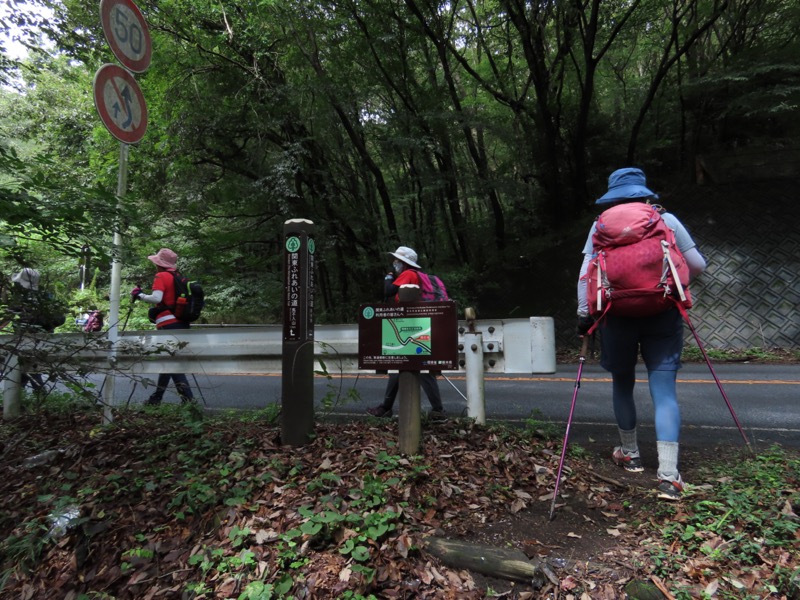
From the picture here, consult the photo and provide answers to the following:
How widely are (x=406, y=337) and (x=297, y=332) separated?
2.62 ft

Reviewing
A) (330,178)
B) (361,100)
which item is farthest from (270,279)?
(361,100)

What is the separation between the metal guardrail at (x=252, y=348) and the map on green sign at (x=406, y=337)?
1.95 feet

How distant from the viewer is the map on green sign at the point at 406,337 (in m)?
3.10

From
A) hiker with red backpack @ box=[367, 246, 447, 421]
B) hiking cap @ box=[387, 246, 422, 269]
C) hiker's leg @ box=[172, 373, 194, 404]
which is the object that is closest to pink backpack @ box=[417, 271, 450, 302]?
hiker with red backpack @ box=[367, 246, 447, 421]

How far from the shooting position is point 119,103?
3670mm

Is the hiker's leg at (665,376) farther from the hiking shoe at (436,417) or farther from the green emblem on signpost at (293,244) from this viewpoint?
the green emblem on signpost at (293,244)

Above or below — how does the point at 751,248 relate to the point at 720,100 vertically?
below

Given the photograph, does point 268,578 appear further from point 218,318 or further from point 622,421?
point 218,318

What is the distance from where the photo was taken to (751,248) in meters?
11.0

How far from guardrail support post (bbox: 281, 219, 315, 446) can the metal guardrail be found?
528 mm

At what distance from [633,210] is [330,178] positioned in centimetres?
1000

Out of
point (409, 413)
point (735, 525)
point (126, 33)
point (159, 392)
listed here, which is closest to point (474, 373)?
point (409, 413)

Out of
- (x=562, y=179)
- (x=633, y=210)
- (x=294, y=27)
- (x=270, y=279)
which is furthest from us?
(x=562, y=179)

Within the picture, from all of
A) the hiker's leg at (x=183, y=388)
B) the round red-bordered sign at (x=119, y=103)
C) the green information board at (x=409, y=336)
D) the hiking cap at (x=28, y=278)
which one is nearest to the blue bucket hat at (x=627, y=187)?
the green information board at (x=409, y=336)
